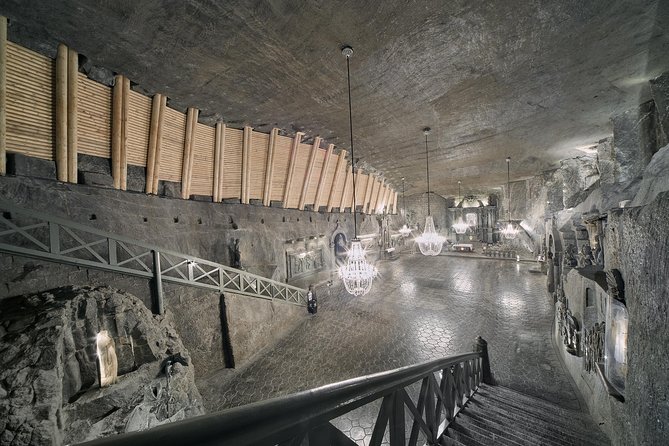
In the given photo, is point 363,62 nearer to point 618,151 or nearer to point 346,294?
point 618,151

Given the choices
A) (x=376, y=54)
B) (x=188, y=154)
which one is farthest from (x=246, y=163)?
(x=376, y=54)

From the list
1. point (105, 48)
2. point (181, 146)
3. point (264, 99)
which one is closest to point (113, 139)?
point (181, 146)

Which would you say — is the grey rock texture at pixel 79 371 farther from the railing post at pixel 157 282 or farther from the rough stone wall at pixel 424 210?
the rough stone wall at pixel 424 210

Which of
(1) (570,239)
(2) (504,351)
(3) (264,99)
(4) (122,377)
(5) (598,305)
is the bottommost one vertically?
(2) (504,351)

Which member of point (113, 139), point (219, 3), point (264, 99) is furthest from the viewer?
point (264, 99)

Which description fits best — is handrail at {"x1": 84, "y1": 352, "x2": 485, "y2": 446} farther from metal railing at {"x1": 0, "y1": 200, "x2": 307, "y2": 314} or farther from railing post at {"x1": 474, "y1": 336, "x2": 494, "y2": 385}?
metal railing at {"x1": 0, "y1": 200, "x2": 307, "y2": 314}

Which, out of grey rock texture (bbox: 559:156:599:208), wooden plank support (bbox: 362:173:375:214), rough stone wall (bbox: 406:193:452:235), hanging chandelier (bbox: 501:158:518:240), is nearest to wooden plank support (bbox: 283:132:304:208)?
wooden plank support (bbox: 362:173:375:214)

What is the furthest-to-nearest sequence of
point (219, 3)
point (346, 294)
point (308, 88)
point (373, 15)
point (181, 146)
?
point (346, 294)
point (181, 146)
point (308, 88)
point (373, 15)
point (219, 3)

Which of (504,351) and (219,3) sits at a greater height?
(219,3)

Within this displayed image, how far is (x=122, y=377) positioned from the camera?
12.2 feet

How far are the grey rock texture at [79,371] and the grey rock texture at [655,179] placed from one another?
24.5ft

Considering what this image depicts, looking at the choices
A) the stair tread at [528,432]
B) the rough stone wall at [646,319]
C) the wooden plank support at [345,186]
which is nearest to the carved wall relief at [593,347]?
the rough stone wall at [646,319]

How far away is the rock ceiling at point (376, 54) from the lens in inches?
135

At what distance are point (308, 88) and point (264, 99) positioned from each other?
111cm
